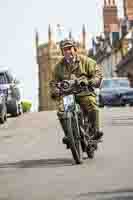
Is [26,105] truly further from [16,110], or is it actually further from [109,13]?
[109,13]

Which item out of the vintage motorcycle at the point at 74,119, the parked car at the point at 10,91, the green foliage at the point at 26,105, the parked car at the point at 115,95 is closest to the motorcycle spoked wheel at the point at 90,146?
the vintage motorcycle at the point at 74,119

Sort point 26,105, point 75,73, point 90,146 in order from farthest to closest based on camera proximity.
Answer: point 26,105
point 90,146
point 75,73

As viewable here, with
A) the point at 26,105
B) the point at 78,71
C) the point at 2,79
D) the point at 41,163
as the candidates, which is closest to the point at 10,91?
the point at 2,79

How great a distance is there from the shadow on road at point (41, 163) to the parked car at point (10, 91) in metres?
16.7

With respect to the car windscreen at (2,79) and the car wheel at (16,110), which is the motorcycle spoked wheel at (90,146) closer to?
the car windscreen at (2,79)

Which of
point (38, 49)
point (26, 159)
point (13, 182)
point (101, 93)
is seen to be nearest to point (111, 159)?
point (26, 159)

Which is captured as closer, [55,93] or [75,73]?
[55,93]

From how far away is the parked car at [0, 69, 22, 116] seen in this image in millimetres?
29109

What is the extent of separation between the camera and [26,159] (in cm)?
1255

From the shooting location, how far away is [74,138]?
1116 centimetres

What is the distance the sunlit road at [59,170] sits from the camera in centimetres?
829

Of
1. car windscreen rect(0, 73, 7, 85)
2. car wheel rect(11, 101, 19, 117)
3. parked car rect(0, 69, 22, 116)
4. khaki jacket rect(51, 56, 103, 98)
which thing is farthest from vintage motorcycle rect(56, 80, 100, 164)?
car wheel rect(11, 101, 19, 117)

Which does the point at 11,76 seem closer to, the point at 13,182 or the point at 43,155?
the point at 43,155

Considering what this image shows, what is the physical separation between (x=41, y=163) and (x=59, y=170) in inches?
48.0
